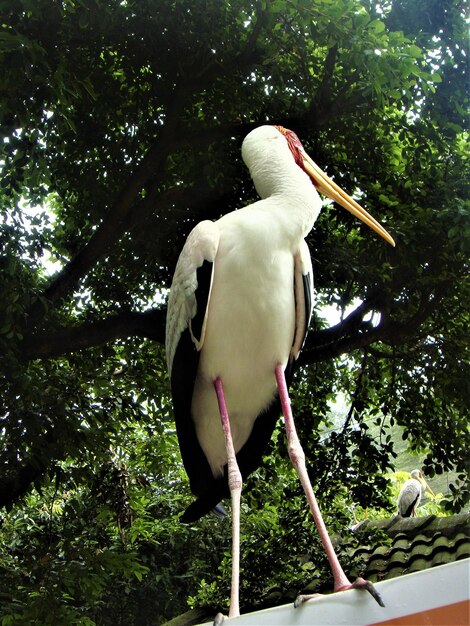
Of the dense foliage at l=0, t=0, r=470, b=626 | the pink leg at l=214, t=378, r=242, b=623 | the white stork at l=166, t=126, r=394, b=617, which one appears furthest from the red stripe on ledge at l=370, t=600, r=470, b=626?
the dense foliage at l=0, t=0, r=470, b=626

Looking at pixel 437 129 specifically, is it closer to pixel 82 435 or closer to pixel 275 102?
pixel 275 102

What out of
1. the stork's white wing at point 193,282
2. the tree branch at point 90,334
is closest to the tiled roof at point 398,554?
the tree branch at point 90,334

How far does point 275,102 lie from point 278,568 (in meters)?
2.49

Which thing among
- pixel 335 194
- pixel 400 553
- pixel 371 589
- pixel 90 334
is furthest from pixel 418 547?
pixel 371 589

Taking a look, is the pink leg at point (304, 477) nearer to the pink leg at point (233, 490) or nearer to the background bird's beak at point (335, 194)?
the pink leg at point (233, 490)

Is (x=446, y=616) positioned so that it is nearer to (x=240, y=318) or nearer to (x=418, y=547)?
(x=240, y=318)

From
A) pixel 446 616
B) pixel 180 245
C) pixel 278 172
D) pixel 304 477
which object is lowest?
pixel 446 616

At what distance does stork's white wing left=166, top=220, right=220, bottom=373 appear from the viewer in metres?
2.08

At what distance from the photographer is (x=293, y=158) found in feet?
7.68

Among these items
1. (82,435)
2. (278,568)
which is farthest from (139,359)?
(278,568)

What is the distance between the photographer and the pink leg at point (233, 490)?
5.66 ft

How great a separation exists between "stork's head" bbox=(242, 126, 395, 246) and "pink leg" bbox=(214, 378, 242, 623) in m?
0.66

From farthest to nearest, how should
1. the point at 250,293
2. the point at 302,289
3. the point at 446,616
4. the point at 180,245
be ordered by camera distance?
1. the point at 180,245
2. the point at 302,289
3. the point at 250,293
4. the point at 446,616

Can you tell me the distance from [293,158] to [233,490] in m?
1.03
